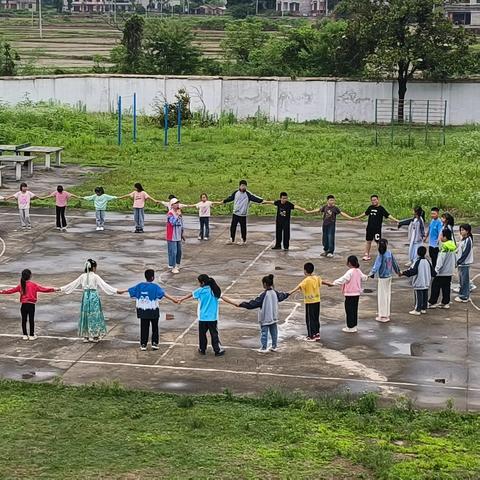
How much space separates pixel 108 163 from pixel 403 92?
1921cm

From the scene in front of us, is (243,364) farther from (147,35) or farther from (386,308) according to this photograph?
(147,35)

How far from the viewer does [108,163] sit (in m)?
41.5

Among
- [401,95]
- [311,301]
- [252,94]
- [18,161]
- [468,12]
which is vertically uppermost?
[468,12]

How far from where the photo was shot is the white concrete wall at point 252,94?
55688 millimetres

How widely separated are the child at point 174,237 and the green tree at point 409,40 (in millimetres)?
29790

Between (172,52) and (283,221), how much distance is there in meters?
37.5

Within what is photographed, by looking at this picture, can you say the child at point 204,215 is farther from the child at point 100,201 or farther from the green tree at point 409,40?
the green tree at point 409,40

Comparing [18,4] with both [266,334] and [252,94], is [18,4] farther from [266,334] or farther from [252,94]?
→ [266,334]

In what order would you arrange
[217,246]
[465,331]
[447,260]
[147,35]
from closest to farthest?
[465,331], [447,260], [217,246], [147,35]

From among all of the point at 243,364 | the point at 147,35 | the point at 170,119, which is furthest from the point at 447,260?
the point at 147,35

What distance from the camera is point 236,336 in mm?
20797

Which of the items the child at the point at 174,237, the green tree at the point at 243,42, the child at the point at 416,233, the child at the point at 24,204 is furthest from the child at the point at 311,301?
the green tree at the point at 243,42

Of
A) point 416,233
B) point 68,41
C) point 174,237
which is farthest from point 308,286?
point 68,41

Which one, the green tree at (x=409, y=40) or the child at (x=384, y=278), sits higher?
the green tree at (x=409, y=40)
